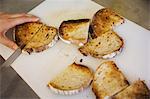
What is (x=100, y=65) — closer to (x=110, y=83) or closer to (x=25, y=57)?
(x=110, y=83)

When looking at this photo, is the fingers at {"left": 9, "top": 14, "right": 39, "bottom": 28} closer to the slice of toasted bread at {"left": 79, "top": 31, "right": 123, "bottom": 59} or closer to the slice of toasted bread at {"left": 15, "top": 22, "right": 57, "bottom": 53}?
the slice of toasted bread at {"left": 15, "top": 22, "right": 57, "bottom": 53}

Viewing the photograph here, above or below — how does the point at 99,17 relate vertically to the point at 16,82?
above

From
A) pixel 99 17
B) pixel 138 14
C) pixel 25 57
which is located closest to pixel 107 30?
pixel 99 17

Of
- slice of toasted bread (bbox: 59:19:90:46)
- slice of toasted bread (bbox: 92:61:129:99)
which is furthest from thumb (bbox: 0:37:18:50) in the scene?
slice of toasted bread (bbox: 92:61:129:99)

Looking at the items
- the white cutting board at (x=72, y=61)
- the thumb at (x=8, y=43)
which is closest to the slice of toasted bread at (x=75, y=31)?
the white cutting board at (x=72, y=61)

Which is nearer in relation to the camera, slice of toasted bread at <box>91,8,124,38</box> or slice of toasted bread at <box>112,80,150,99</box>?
slice of toasted bread at <box>112,80,150,99</box>

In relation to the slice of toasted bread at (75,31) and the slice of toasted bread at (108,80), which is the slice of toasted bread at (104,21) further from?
the slice of toasted bread at (108,80)
